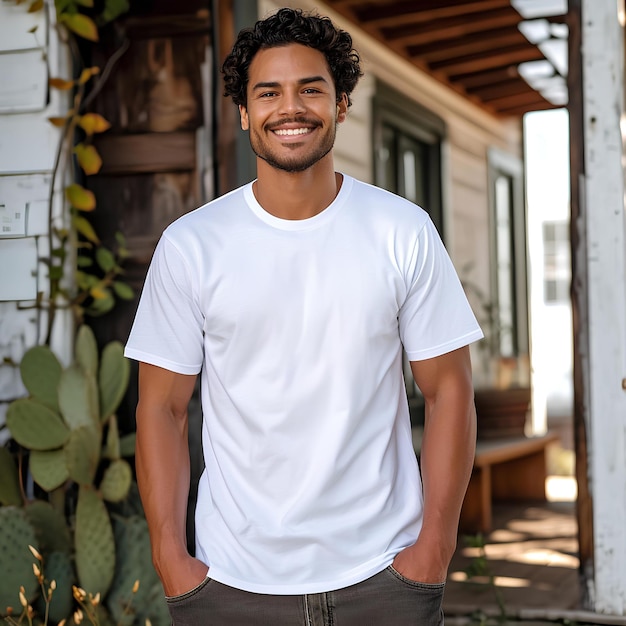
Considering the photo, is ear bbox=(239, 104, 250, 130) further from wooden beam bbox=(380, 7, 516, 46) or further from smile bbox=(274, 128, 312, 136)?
wooden beam bbox=(380, 7, 516, 46)

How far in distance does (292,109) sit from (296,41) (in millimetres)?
142

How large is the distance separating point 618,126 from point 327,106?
2.04m

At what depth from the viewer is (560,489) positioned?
26.6 ft

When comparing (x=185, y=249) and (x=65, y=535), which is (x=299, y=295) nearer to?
(x=185, y=249)

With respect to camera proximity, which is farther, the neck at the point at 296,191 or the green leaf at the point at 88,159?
the green leaf at the point at 88,159

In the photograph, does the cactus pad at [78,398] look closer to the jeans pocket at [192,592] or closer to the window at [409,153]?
the jeans pocket at [192,592]

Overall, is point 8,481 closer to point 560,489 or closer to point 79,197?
point 79,197

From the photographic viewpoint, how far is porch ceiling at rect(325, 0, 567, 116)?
19.0 feet

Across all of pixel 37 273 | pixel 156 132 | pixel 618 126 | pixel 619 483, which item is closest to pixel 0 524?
pixel 37 273

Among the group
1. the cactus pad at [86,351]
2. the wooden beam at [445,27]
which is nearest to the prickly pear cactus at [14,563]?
the cactus pad at [86,351]

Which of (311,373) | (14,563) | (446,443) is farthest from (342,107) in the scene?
(14,563)

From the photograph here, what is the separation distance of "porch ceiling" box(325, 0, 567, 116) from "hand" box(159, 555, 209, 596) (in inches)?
161

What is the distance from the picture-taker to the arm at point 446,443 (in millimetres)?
1888

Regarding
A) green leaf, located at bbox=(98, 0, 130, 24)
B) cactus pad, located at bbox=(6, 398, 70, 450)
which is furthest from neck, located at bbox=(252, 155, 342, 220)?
green leaf, located at bbox=(98, 0, 130, 24)
